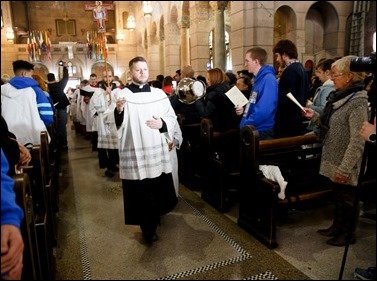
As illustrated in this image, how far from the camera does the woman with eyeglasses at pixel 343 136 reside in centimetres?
256

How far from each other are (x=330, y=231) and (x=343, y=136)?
39.6 inches

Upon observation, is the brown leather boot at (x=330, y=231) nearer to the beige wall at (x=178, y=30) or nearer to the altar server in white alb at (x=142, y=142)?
the altar server in white alb at (x=142, y=142)

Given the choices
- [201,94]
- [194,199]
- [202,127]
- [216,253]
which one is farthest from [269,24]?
[216,253]

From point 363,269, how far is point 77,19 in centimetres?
3166

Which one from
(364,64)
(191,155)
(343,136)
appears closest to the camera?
(364,64)

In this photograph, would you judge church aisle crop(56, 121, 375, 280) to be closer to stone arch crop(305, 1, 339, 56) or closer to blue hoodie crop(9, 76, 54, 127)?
blue hoodie crop(9, 76, 54, 127)

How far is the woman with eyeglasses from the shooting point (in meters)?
2.56

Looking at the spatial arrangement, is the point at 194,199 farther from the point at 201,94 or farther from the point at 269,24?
the point at 269,24

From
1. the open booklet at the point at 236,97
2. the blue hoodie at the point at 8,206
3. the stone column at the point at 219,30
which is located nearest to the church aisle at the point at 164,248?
the open booklet at the point at 236,97

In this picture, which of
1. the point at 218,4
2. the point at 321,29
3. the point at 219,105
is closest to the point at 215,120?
the point at 219,105

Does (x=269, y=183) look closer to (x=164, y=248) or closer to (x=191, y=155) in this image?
(x=164, y=248)

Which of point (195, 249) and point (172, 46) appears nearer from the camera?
point (195, 249)

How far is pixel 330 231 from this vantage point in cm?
307

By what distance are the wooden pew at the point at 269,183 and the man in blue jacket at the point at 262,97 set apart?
10.5 inches
